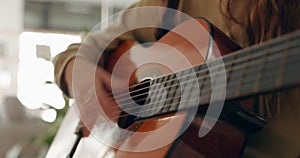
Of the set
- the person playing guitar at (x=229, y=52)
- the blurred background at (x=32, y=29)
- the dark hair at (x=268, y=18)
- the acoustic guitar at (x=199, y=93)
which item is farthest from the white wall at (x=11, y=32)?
the dark hair at (x=268, y=18)

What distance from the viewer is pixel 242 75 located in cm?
40

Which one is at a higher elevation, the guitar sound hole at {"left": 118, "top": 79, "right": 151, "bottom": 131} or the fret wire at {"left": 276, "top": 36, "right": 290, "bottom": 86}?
the fret wire at {"left": 276, "top": 36, "right": 290, "bottom": 86}

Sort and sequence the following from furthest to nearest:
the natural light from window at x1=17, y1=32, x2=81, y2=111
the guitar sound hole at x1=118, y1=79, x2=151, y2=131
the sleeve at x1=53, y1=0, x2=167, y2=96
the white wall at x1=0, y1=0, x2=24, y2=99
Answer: the white wall at x1=0, y1=0, x2=24, y2=99
the natural light from window at x1=17, y1=32, x2=81, y2=111
the sleeve at x1=53, y1=0, x2=167, y2=96
the guitar sound hole at x1=118, y1=79, x2=151, y2=131

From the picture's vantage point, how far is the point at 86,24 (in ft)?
13.0

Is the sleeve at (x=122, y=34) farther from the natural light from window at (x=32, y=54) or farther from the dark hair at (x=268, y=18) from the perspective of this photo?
the natural light from window at (x=32, y=54)

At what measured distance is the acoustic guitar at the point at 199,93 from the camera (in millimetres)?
373

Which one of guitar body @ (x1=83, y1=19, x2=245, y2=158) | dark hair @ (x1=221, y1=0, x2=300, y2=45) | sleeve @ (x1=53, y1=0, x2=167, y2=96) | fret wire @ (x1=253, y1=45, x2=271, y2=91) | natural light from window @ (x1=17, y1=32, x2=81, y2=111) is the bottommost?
natural light from window @ (x1=17, y1=32, x2=81, y2=111)

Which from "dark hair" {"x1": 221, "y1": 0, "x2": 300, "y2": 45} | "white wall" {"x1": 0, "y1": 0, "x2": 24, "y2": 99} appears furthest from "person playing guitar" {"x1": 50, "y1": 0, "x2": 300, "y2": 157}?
"white wall" {"x1": 0, "y1": 0, "x2": 24, "y2": 99}

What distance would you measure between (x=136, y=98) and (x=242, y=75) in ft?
0.78

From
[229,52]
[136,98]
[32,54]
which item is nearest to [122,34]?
[136,98]

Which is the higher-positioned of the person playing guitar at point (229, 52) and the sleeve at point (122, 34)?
the person playing guitar at point (229, 52)

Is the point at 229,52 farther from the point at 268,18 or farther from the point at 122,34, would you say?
the point at 122,34

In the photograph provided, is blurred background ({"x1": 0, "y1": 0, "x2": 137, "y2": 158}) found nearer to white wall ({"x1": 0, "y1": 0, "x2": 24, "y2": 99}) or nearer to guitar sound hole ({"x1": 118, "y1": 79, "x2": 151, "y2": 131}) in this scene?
white wall ({"x1": 0, "y1": 0, "x2": 24, "y2": 99})

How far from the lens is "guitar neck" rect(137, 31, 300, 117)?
1.14 feet
